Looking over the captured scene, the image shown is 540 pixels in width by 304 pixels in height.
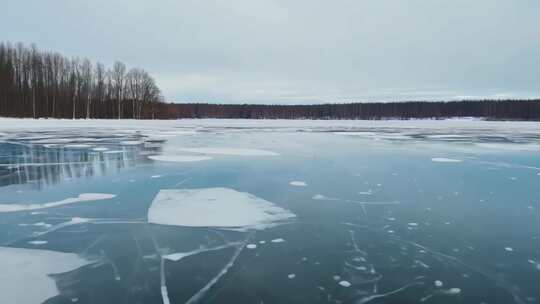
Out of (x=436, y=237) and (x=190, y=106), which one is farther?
(x=190, y=106)

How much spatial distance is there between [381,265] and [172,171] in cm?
478

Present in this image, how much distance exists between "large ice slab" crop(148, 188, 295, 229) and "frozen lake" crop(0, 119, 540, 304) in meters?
0.01

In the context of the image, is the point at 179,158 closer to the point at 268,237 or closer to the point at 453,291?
the point at 268,237

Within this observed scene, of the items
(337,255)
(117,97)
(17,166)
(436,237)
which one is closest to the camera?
(337,255)

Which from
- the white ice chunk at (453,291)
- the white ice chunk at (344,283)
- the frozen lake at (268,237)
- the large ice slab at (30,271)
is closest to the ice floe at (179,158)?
the frozen lake at (268,237)

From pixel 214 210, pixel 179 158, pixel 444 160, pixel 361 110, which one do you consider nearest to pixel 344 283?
pixel 214 210

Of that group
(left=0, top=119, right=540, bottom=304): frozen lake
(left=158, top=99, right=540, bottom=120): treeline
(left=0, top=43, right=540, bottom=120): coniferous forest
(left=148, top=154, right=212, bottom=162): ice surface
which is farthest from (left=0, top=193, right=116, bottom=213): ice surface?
(left=158, top=99, right=540, bottom=120): treeline

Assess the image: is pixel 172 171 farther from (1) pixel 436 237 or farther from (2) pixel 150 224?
(1) pixel 436 237

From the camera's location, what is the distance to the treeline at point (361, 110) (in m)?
81.2

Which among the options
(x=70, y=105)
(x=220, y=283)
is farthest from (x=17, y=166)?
(x=70, y=105)

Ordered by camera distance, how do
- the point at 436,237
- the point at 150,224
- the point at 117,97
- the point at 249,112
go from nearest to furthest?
the point at 436,237, the point at 150,224, the point at 117,97, the point at 249,112

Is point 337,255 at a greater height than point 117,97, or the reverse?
point 117,97

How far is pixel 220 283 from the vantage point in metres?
2.41

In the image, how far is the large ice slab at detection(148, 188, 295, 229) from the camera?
147 inches
